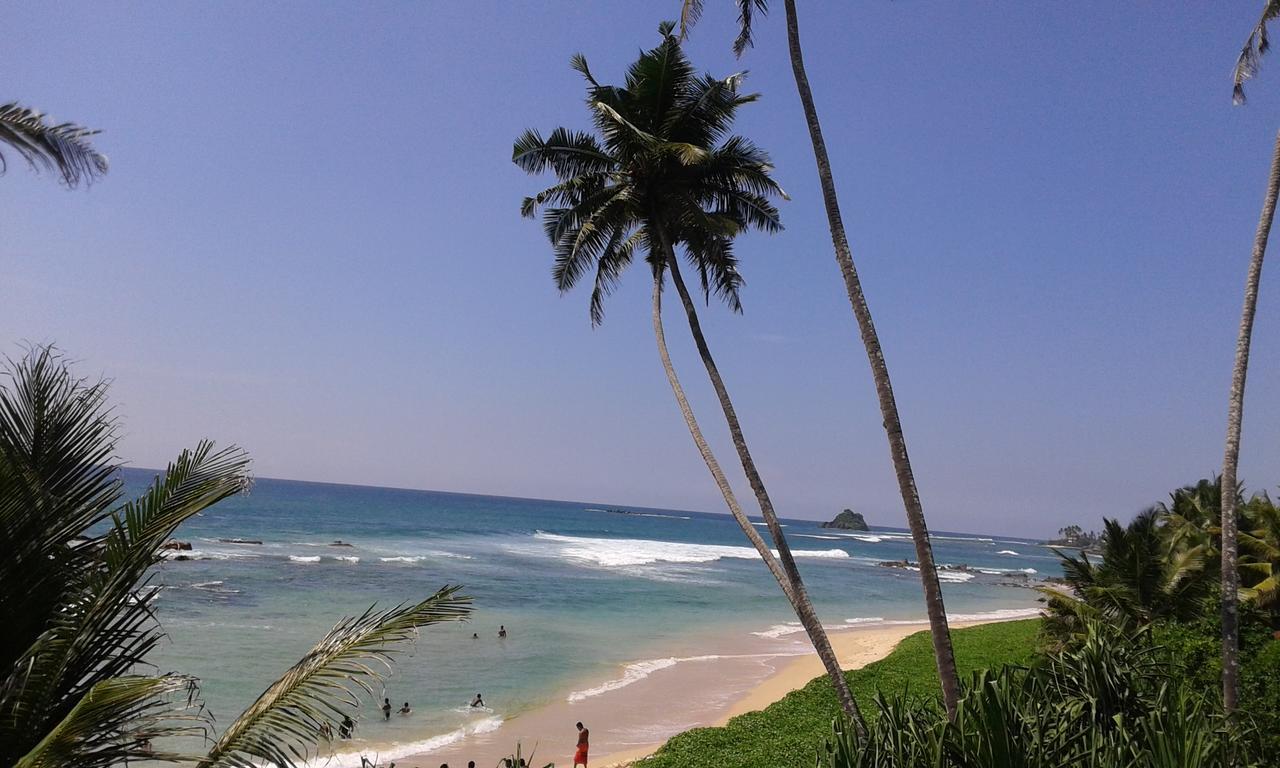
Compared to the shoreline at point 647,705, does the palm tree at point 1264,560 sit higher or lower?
higher

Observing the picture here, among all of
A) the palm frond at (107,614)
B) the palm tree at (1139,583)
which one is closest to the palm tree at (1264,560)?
the palm tree at (1139,583)

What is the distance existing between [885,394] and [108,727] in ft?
20.6

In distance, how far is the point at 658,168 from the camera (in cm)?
1071

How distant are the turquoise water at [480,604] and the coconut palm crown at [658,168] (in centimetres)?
650

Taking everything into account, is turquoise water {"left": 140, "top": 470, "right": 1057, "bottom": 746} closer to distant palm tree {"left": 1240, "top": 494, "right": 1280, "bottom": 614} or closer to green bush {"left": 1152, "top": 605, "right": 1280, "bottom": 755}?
green bush {"left": 1152, "top": 605, "right": 1280, "bottom": 755}

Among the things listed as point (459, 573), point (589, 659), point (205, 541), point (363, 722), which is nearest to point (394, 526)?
point (205, 541)

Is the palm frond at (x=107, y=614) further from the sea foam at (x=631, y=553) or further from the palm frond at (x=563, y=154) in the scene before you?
the sea foam at (x=631, y=553)

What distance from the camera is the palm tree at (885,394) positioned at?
659cm

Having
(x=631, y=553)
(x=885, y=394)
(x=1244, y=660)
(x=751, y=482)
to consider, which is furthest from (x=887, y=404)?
(x=631, y=553)

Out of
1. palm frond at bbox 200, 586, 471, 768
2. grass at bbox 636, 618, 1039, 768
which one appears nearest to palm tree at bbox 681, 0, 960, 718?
grass at bbox 636, 618, 1039, 768

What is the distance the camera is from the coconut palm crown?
1085cm

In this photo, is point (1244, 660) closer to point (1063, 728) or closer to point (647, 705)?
point (1063, 728)

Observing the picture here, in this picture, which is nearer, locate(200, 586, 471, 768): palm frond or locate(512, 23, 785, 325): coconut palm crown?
locate(200, 586, 471, 768): palm frond

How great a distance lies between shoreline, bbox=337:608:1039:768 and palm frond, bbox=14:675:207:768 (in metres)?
7.63
